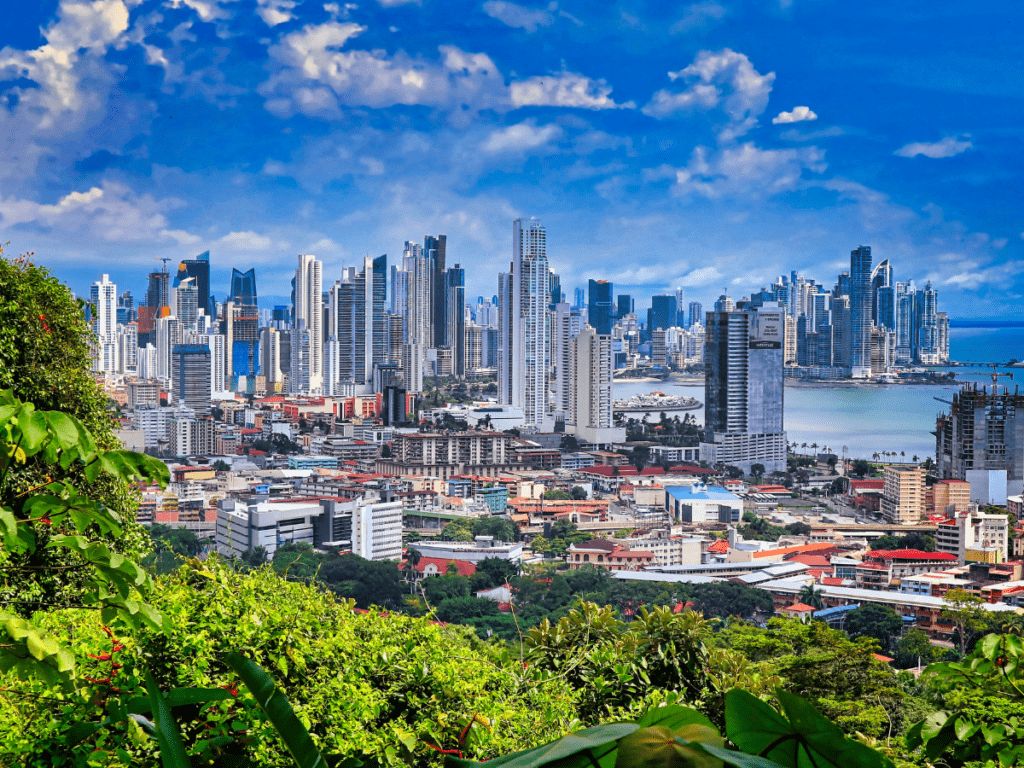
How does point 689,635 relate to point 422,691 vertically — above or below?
below

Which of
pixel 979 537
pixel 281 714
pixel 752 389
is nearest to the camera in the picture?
pixel 281 714

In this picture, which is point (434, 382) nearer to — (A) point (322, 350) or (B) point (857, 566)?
(A) point (322, 350)

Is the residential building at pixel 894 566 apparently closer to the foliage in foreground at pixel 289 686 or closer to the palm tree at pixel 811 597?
the palm tree at pixel 811 597

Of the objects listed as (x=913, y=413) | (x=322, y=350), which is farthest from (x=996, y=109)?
(x=322, y=350)

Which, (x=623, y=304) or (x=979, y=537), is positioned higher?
(x=623, y=304)

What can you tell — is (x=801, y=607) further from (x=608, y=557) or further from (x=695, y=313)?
(x=695, y=313)

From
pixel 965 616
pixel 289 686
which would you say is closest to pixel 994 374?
pixel 965 616
